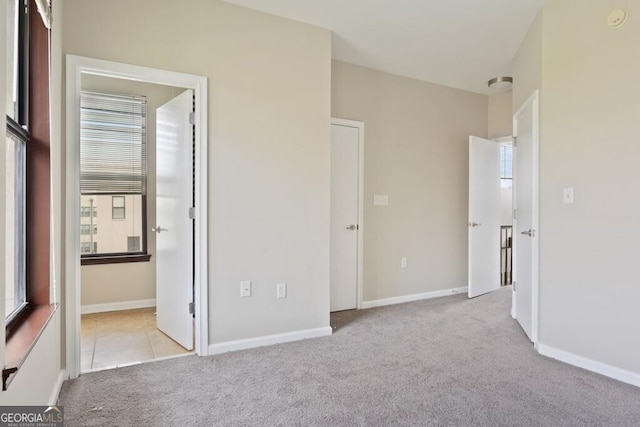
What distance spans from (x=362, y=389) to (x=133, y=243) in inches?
125

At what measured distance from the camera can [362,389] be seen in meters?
2.27

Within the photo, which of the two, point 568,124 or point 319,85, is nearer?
point 568,124

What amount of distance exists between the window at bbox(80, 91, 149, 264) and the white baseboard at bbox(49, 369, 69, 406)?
1.84m

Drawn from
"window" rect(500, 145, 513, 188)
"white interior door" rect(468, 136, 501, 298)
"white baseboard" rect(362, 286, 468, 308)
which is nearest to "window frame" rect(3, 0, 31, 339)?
"white baseboard" rect(362, 286, 468, 308)

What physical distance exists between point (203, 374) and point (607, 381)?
2.58 metres

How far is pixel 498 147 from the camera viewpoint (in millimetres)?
4867

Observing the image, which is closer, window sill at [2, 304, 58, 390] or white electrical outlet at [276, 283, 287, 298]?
window sill at [2, 304, 58, 390]

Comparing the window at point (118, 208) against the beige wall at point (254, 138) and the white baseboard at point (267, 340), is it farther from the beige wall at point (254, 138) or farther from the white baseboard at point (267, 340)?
the white baseboard at point (267, 340)

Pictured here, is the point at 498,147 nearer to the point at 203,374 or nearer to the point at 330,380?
the point at 330,380

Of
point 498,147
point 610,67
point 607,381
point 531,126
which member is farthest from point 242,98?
point 498,147

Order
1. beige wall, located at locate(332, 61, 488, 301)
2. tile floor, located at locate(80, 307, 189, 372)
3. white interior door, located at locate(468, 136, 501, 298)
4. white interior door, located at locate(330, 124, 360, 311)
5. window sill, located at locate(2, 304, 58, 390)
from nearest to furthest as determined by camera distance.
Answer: window sill, located at locate(2, 304, 58, 390), tile floor, located at locate(80, 307, 189, 372), white interior door, located at locate(330, 124, 360, 311), beige wall, located at locate(332, 61, 488, 301), white interior door, located at locate(468, 136, 501, 298)

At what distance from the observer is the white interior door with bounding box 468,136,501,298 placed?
14.8 ft

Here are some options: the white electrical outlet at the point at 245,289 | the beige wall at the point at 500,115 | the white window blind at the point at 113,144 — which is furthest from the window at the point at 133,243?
the beige wall at the point at 500,115

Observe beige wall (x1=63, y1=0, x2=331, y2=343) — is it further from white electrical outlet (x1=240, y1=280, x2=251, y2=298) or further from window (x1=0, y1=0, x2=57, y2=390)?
window (x1=0, y1=0, x2=57, y2=390)
